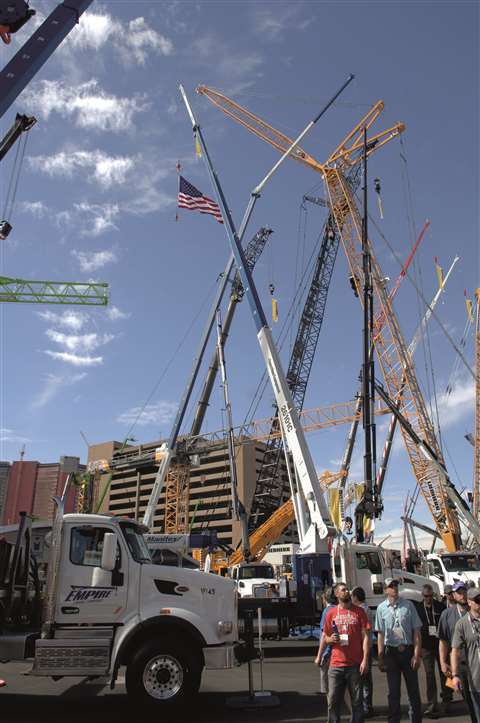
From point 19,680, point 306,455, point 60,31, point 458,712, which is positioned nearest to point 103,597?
point 19,680

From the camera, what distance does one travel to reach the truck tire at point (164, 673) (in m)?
7.94

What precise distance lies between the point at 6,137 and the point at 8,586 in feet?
70.7

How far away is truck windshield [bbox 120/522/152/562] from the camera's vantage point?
881cm

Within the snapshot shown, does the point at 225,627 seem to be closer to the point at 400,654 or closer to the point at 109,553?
the point at 109,553

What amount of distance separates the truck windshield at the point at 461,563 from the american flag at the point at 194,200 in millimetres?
18227

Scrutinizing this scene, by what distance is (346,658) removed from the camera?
6258mm

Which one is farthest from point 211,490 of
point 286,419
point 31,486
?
point 286,419

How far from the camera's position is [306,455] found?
15.7 metres

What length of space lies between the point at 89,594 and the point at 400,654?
4.66 meters

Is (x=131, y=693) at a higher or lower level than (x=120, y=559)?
lower

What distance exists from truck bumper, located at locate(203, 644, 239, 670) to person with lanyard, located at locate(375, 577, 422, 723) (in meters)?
2.52

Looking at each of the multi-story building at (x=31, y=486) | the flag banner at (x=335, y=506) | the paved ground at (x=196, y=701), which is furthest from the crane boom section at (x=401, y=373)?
the multi-story building at (x=31, y=486)

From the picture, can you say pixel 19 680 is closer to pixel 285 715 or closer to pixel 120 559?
pixel 120 559

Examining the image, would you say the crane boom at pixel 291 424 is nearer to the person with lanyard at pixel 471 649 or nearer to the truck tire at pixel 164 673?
the truck tire at pixel 164 673
